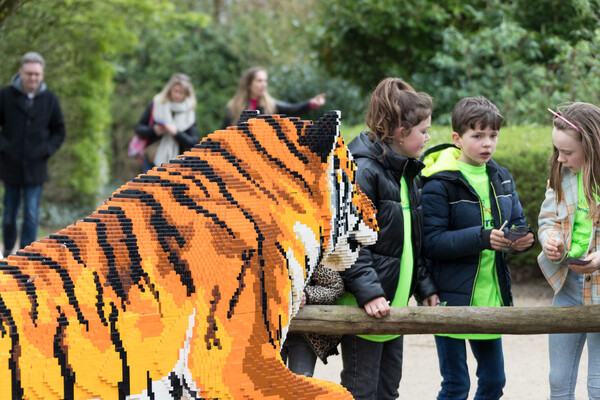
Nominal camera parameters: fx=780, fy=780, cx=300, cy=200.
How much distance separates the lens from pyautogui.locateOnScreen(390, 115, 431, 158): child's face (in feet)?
11.9

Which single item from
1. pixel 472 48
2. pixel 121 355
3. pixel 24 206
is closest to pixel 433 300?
pixel 121 355

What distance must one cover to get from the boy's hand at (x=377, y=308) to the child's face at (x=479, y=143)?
3.44ft

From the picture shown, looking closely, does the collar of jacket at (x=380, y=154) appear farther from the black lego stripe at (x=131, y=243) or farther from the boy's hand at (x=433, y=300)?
the black lego stripe at (x=131, y=243)

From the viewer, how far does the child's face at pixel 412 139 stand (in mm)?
3627

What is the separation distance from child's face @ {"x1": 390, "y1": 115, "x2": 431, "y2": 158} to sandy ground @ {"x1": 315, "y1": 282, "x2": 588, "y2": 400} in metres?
1.85

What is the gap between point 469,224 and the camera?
3889 millimetres

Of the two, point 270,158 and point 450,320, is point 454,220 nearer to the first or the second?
point 450,320

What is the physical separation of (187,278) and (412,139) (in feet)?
4.81

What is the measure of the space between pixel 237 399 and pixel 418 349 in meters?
3.53

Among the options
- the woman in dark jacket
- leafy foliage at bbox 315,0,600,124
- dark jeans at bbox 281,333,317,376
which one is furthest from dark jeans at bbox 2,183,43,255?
dark jeans at bbox 281,333,317,376

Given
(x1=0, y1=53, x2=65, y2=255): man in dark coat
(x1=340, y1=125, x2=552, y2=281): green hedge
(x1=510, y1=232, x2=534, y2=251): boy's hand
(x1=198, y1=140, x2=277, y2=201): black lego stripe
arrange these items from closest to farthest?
(x1=198, y1=140, x2=277, y2=201): black lego stripe < (x1=510, y1=232, x2=534, y2=251): boy's hand < (x1=340, y1=125, x2=552, y2=281): green hedge < (x1=0, y1=53, x2=65, y2=255): man in dark coat

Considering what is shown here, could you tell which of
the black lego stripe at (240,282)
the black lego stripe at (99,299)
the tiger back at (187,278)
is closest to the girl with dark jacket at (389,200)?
the tiger back at (187,278)

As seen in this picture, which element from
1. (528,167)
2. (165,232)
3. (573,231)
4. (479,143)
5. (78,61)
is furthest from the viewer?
(78,61)

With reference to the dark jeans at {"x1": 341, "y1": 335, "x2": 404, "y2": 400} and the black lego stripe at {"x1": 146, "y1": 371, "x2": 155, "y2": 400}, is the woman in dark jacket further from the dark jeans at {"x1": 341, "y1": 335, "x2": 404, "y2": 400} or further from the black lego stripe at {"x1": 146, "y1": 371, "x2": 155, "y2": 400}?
the black lego stripe at {"x1": 146, "y1": 371, "x2": 155, "y2": 400}
